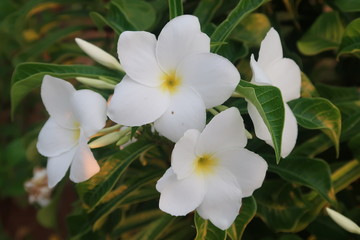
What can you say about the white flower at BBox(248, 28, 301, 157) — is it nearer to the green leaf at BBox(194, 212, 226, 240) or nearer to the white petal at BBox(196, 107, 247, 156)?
the white petal at BBox(196, 107, 247, 156)

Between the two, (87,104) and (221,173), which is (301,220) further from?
(87,104)

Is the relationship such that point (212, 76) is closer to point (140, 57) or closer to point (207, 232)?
point (140, 57)

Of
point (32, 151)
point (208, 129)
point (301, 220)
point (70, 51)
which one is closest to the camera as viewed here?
point (208, 129)

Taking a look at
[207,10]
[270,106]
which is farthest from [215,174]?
[207,10]

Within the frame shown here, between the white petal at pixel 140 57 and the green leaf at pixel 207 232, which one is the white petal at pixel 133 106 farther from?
the green leaf at pixel 207 232

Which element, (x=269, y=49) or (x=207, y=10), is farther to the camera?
(x=207, y=10)

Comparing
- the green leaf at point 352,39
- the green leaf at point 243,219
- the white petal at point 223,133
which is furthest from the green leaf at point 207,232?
the green leaf at point 352,39

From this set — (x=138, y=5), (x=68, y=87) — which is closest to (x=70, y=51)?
(x=138, y=5)
